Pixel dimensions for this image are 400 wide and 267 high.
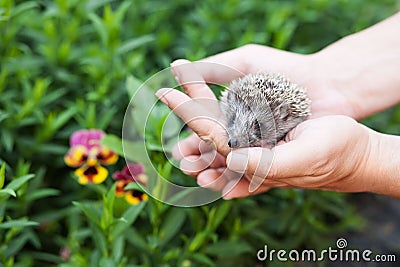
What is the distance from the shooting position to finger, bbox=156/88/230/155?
200 centimetres

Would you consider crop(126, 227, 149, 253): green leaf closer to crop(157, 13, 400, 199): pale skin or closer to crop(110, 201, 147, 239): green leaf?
crop(110, 201, 147, 239): green leaf

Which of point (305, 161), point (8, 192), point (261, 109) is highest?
point (261, 109)

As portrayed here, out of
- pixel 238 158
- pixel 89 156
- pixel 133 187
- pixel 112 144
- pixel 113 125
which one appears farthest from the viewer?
pixel 113 125

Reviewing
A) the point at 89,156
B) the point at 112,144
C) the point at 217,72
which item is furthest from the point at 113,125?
the point at 217,72

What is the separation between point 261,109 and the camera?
2.06m

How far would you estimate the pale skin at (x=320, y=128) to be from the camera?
78.9 inches

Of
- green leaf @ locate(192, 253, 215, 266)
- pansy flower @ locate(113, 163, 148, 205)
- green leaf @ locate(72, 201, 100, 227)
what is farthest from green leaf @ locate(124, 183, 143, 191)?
green leaf @ locate(192, 253, 215, 266)

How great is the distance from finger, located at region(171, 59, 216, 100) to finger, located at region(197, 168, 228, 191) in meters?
0.28

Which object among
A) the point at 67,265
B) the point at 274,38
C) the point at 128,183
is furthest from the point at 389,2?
the point at 67,265

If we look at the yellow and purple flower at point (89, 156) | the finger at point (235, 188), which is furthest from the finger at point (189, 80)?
the yellow and purple flower at point (89, 156)

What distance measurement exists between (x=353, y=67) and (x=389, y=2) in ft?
4.99

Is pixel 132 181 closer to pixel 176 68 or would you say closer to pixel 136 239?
pixel 136 239

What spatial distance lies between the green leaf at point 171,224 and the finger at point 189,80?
583 millimetres

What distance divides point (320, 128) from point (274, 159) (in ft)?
0.66
